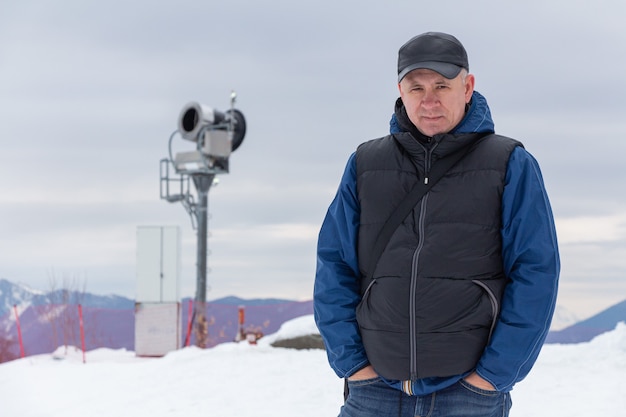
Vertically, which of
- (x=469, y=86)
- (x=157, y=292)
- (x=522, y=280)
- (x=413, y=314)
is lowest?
(x=157, y=292)

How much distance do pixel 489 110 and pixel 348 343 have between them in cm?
109

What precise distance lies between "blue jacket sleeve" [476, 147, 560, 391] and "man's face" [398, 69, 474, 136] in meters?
0.31

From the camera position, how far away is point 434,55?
291 cm

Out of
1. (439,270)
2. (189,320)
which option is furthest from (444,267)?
(189,320)

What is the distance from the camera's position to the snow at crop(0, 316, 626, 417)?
781cm

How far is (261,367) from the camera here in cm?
1037

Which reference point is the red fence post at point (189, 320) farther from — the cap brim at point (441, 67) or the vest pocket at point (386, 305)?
the cap brim at point (441, 67)

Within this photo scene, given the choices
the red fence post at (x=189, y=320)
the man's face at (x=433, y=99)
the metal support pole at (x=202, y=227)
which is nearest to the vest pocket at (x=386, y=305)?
the man's face at (x=433, y=99)

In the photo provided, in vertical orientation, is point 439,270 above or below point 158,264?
above

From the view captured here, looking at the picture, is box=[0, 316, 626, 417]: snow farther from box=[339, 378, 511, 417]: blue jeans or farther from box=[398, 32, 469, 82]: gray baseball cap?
box=[398, 32, 469, 82]: gray baseball cap

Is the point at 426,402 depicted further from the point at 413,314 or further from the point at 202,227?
the point at 202,227

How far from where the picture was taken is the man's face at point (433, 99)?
294cm

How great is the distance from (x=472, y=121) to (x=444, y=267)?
0.61 meters

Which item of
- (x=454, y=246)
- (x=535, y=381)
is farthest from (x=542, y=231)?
(x=535, y=381)
